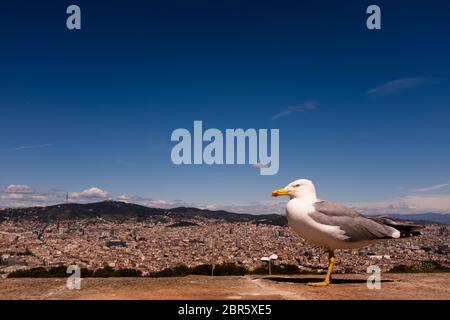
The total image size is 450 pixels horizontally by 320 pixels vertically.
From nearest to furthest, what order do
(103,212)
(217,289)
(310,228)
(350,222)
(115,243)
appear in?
(217,289)
(310,228)
(350,222)
(115,243)
(103,212)

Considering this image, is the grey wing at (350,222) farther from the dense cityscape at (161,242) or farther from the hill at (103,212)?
the hill at (103,212)

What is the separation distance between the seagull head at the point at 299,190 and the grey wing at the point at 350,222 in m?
0.29

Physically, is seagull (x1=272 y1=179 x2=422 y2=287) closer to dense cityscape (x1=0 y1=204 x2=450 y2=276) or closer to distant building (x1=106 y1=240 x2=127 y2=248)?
dense cityscape (x1=0 y1=204 x2=450 y2=276)

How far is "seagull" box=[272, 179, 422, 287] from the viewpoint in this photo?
8.59m

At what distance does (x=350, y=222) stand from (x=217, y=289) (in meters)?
3.02

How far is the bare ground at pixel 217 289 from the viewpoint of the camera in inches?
273

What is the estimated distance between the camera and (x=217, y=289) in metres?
7.64

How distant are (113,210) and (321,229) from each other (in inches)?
5032

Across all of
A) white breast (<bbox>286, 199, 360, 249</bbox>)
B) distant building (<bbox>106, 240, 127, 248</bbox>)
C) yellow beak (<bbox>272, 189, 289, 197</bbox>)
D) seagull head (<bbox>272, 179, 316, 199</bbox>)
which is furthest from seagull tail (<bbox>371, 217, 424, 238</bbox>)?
distant building (<bbox>106, 240, 127, 248</bbox>)

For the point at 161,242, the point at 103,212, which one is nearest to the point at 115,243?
the point at 161,242

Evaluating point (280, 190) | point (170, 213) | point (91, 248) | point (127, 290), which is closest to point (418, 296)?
point (280, 190)

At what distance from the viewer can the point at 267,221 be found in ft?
318

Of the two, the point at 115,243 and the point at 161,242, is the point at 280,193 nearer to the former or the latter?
the point at 161,242
